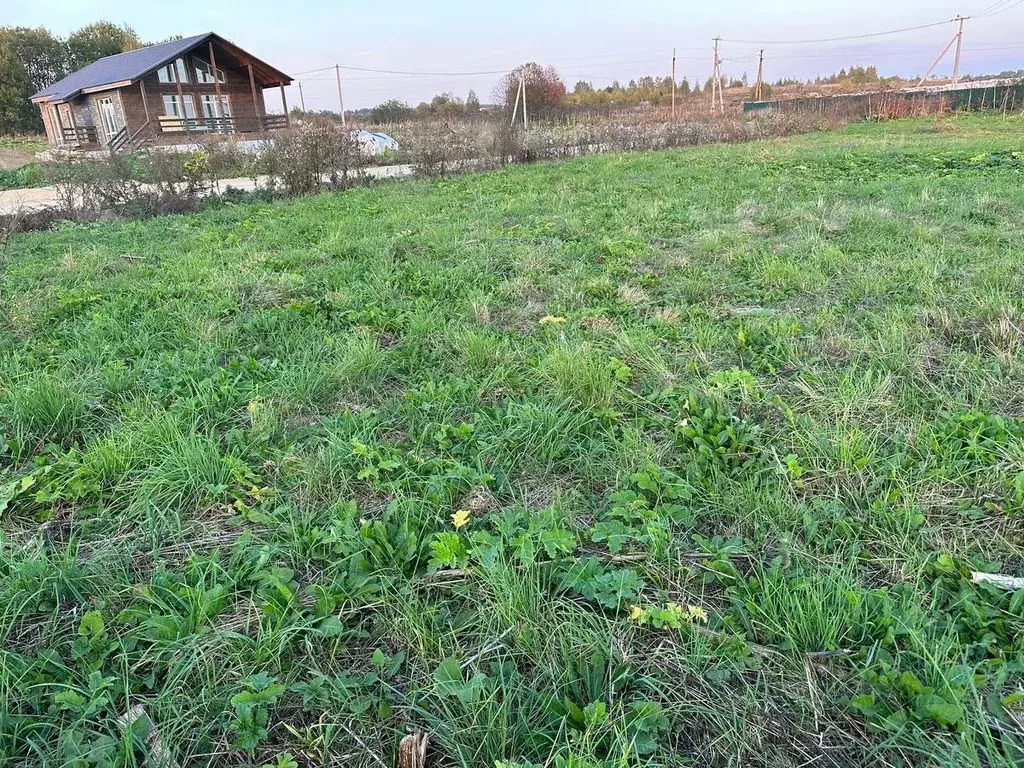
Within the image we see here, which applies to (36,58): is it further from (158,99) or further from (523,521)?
(523,521)

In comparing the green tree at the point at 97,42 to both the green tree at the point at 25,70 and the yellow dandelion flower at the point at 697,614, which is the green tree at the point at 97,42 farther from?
the yellow dandelion flower at the point at 697,614

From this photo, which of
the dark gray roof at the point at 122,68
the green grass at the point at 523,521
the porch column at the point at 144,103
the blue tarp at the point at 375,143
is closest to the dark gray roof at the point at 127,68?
the dark gray roof at the point at 122,68

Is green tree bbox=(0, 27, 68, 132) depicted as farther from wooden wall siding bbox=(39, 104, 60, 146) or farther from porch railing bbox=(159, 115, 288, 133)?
porch railing bbox=(159, 115, 288, 133)

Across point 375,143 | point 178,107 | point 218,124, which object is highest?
point 178,107

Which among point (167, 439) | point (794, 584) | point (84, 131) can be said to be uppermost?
point (84, 131)

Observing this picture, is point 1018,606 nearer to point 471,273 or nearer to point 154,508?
point 154,508

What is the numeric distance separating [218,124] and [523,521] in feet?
107

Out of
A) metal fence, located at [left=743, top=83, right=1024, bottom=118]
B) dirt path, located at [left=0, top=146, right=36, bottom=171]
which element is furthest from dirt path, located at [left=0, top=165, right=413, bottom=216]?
metal fence, located at [left=743, top=83, right=1024, bottom=118]

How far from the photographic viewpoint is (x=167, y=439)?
2.65m

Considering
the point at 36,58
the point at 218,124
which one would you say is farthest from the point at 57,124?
the point at 36,58

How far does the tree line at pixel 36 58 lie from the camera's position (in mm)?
38719

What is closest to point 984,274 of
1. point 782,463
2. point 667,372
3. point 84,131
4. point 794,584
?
point 667,372

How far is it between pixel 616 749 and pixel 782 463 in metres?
1.42

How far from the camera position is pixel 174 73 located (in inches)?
1123
